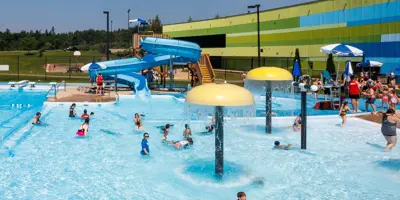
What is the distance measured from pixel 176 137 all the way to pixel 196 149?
1.89 metres

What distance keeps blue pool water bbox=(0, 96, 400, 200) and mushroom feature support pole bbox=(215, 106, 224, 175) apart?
0.27 m

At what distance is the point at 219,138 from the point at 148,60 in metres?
17.5

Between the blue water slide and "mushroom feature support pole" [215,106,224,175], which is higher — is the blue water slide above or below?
above

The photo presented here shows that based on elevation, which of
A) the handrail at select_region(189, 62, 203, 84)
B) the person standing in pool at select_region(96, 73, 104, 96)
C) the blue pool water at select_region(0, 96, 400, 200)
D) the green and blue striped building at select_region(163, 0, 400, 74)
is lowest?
the blue pool water at select_region(0, 96, 400, 200)

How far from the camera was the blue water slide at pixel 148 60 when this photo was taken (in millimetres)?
23156

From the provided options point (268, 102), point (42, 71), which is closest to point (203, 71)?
point (268, 102)

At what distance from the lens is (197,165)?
31.8 ft

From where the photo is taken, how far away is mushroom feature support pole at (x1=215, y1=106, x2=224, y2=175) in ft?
26.4

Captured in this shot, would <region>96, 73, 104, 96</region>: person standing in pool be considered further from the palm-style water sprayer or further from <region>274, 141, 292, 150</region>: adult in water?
the palm-style water sprayer

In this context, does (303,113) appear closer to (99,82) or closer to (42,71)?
(99,82)

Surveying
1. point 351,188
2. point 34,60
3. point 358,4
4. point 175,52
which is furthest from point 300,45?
point 34,60

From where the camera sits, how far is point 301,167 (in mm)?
9625

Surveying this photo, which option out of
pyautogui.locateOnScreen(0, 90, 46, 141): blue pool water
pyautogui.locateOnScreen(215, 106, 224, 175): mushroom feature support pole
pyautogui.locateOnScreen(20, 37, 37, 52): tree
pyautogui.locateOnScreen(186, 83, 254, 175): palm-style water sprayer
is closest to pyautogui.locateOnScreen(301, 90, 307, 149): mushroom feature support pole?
pyautogui.locateOnScreen(215, 106, 224, 175): mushroom feature support pole

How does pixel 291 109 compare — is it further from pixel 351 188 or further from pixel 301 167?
pixel 351 188
